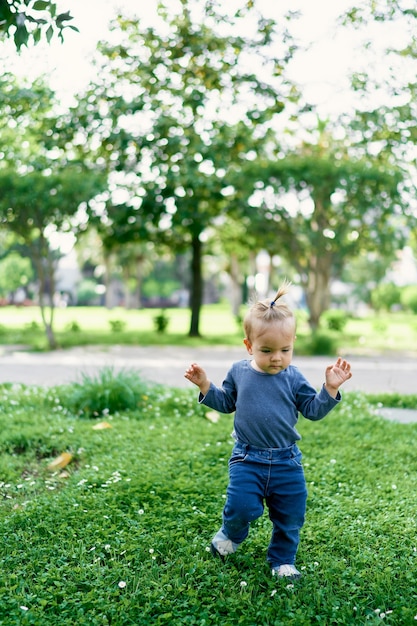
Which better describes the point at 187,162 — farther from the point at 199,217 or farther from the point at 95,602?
the point at 95,602

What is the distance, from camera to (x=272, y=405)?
10.6 ft

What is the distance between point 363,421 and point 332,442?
0.79 meters

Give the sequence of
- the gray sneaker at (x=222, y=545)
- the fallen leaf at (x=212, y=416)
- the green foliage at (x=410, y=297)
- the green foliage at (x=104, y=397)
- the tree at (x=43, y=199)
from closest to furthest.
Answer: the gray sneaker at (x=222, y=545) < the fallen leaf at (x=212, y=416) < the green foliage at (x=104, y=397) < the tree at (x=43, y=199) < the green foliage at (x=410, y=297)

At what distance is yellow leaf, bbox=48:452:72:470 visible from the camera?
4.71 metres

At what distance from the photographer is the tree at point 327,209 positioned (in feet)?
44.1

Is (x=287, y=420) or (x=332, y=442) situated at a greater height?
(x=287, y=420)

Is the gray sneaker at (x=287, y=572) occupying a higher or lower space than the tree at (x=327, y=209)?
lower

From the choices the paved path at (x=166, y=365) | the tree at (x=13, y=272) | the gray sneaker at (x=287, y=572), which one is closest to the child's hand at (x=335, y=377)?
the gray sneaker at (x=287, y=572)

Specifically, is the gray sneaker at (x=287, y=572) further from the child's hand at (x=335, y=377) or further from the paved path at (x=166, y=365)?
the paved path at (x=166, y=365)

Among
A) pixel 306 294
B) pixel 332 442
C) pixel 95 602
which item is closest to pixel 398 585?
pixel 95 602

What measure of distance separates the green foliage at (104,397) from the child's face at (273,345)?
3.40 meters

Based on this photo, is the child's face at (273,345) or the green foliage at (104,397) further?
the green foliage at (104,397)

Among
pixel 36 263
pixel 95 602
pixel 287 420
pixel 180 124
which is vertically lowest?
pixel 95 602

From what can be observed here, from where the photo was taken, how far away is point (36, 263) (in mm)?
14430
